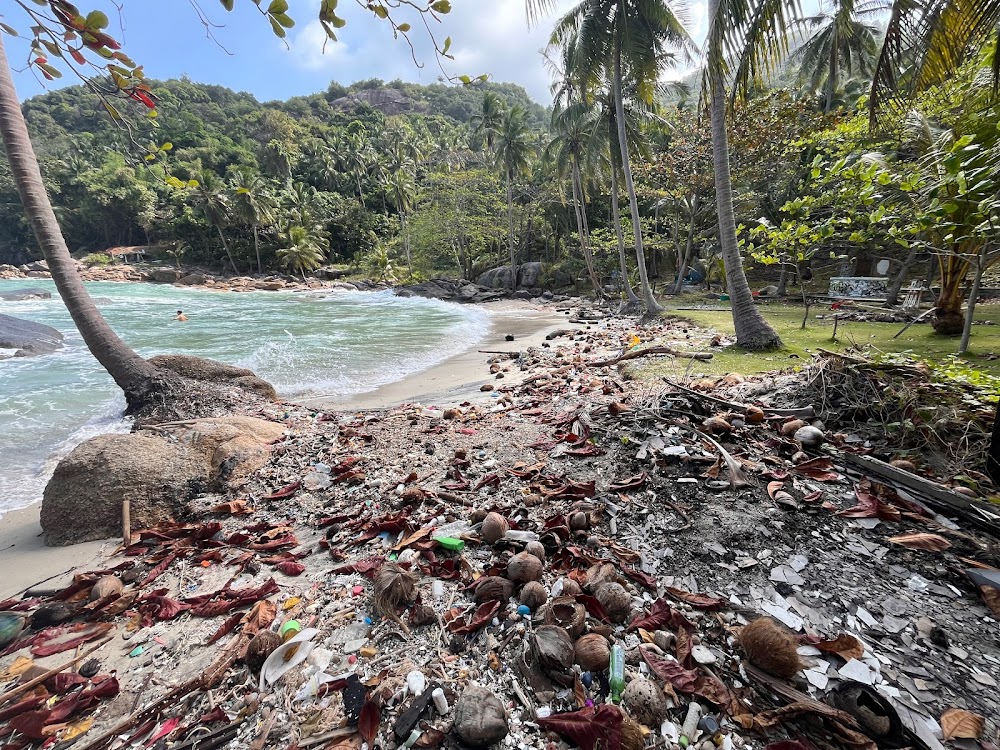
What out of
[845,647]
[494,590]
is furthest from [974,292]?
[494,590]

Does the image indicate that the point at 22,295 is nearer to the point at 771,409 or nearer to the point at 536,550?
the point at 536,550

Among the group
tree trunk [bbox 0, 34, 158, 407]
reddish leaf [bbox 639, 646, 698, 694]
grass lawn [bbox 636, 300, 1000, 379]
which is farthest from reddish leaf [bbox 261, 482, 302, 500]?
grass lawn [bbox 636, 300, 1000, 379]

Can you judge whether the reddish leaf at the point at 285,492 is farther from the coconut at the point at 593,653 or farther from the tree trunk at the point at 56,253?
the tree trunk at the point at 56,253

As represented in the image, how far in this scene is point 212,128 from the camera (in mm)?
71938

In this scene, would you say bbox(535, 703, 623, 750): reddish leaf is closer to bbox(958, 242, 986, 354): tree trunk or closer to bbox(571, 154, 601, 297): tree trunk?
bbox(958, 242, 986, 354): tree trunk

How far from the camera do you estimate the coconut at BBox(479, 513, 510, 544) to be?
2.99m

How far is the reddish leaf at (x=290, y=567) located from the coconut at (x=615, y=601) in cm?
215

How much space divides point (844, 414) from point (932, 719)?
302cm

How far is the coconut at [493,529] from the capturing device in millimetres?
2988

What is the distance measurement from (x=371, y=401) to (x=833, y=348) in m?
9.08

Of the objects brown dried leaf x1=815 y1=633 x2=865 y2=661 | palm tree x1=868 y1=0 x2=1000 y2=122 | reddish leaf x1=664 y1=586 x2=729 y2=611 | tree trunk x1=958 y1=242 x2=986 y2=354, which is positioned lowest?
reddish leaf x1=664 y1=586 x2=729 y2=611

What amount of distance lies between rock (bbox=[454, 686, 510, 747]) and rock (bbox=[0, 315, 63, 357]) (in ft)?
58.3

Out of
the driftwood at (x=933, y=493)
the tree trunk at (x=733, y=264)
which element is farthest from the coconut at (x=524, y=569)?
the tree trunk at (x=733, y=264)

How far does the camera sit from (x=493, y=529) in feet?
9.84
